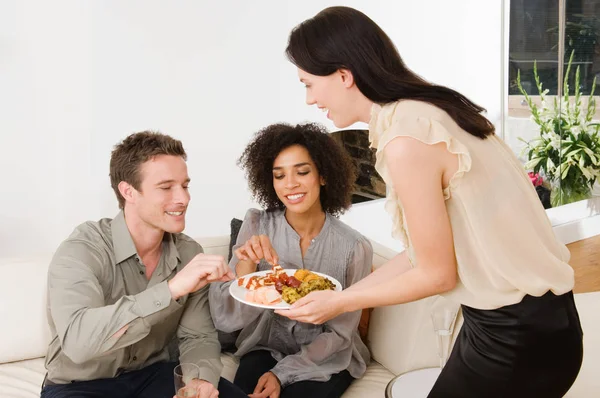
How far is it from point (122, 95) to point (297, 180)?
1.77m

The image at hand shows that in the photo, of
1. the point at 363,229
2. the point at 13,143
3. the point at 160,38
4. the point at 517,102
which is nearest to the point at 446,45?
the point at 517,102

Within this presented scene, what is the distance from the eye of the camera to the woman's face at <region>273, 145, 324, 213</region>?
272 centimetres

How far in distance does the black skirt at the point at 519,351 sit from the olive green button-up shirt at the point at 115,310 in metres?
0.80

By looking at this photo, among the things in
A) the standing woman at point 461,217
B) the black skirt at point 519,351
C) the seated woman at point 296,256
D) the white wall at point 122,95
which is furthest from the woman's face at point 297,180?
the white wall at point 122,95

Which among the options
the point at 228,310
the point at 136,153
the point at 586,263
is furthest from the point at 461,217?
the point at 586,263

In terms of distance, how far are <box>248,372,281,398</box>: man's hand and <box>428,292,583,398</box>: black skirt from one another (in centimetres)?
95

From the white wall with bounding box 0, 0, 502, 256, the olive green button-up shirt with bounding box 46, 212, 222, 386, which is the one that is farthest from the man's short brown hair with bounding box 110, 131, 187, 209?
the white wall with bounding box 0, 0, 502, 256

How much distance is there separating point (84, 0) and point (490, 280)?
3163 mm

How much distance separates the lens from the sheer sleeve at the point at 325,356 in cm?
252

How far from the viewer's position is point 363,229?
210 inches

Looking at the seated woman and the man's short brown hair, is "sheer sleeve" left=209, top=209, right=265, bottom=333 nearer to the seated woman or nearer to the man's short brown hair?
the seated woman

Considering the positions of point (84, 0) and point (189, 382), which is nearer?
point (189, 382)

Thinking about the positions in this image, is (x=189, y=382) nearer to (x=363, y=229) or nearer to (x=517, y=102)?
(x=363, y=229)

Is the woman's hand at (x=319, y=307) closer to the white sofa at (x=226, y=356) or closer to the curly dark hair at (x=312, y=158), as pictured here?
the white sofa at (x=226, y=356)
